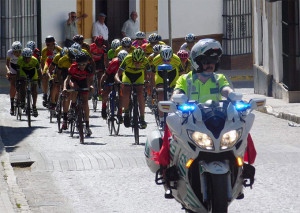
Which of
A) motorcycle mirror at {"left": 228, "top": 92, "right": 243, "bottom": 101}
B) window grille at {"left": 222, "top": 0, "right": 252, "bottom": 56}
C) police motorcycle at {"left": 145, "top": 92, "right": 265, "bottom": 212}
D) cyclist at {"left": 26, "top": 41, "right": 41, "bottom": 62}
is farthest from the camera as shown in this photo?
window grille at {"left": 222, "top": 0, "right": 252, "bottom": 56}

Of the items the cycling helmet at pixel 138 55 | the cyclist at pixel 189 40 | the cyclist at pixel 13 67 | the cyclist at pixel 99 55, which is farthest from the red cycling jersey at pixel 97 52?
the cycling helmet at pixel 138 55

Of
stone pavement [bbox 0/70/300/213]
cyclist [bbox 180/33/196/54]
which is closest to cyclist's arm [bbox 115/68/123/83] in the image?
stone pavement [bbox 0/70/300/213]

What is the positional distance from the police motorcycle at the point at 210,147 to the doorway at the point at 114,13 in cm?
2445

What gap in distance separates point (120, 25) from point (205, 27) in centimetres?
290

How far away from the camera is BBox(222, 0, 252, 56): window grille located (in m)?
33.9

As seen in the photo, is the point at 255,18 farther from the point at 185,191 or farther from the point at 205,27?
the point at 185,191

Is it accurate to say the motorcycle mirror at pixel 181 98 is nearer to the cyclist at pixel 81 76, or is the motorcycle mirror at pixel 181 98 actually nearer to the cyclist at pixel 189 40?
the cyclist at pixel 81 76

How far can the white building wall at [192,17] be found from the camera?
3331cm

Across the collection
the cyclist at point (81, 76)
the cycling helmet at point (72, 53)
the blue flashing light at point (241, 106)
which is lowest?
the blue flashing light at point (241, 106)

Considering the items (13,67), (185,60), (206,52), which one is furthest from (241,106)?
(13,67)

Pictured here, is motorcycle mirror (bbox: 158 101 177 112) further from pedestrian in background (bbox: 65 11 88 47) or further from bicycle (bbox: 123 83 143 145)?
pedestrian in background (bbox: 65 11 88 47)

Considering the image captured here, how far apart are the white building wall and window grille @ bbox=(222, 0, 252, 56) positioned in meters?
0.29

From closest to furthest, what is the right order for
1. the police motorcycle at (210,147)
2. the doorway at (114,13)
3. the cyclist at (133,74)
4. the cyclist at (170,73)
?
1. the police motorcycle at (210,147)
2. the cyclist at (133,74)
3. the cyclist at (170,73)
4. the doorway at (114,13)

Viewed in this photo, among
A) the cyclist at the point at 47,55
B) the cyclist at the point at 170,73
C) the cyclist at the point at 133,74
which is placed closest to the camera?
the cyclist at the point at 133,74
